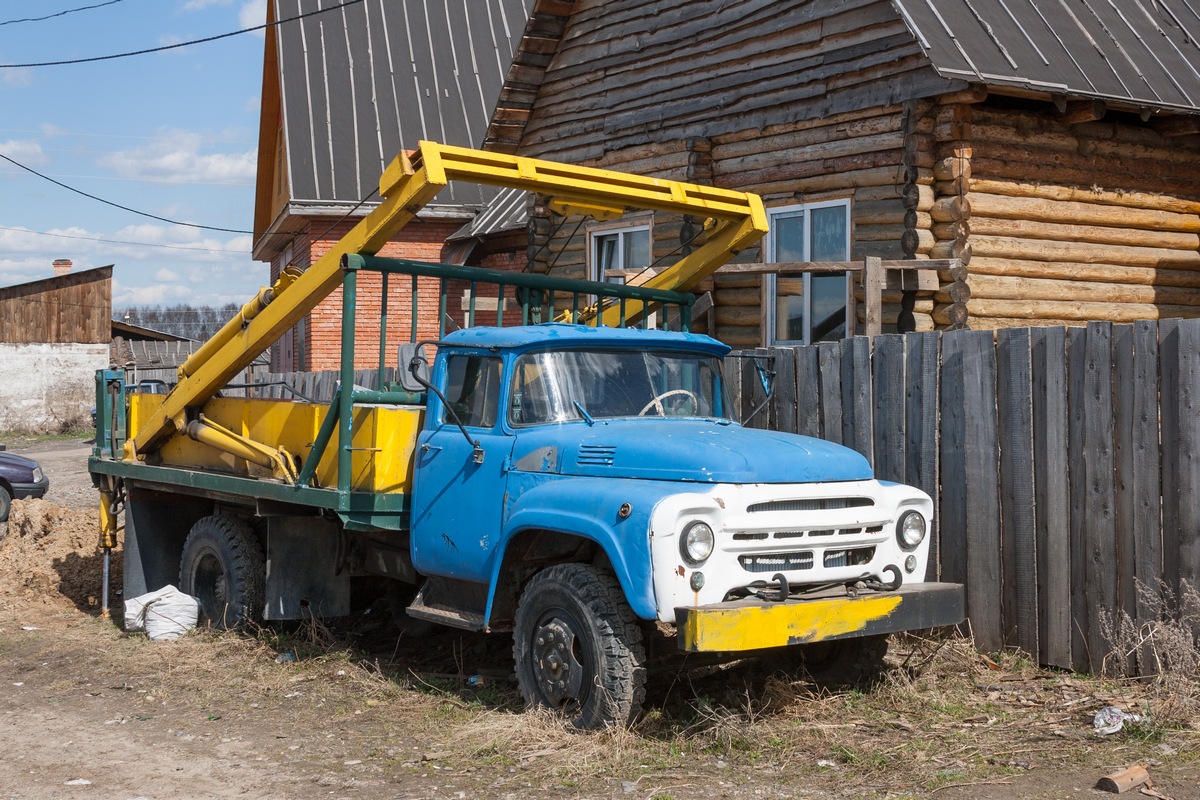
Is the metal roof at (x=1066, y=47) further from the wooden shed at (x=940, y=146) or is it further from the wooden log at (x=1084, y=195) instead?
the wooden log at (x=1084, y=195)

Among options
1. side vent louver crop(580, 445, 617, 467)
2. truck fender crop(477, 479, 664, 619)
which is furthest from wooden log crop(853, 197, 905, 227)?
truck fender crop(477, 479, 664, 619)

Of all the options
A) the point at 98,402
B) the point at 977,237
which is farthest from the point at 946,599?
the point at 98,402

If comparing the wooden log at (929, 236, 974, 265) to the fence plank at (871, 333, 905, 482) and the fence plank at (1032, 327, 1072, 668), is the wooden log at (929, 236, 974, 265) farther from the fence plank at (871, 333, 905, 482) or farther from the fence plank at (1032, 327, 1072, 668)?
the fence plank at (1032, 327, 1072, 668)

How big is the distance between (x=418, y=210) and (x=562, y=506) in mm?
2145

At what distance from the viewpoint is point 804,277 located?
1248cm

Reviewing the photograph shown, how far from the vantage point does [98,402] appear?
10.2 metres

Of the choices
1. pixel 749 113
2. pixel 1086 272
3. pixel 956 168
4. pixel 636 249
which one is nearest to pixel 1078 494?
pixel 956 168

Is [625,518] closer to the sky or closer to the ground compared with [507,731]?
closer to the sky

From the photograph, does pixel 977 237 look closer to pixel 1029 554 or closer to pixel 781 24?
pixel 781 24

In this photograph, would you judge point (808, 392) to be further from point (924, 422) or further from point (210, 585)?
point (210, 585)

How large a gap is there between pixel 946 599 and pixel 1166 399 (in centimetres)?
162

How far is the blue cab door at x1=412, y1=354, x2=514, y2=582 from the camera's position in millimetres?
6625

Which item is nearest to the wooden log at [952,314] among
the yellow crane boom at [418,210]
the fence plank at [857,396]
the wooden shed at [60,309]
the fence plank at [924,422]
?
the yellow crane boom at [418,210]

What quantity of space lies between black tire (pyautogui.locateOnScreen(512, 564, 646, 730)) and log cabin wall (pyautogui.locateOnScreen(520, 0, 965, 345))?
16.3 feet
